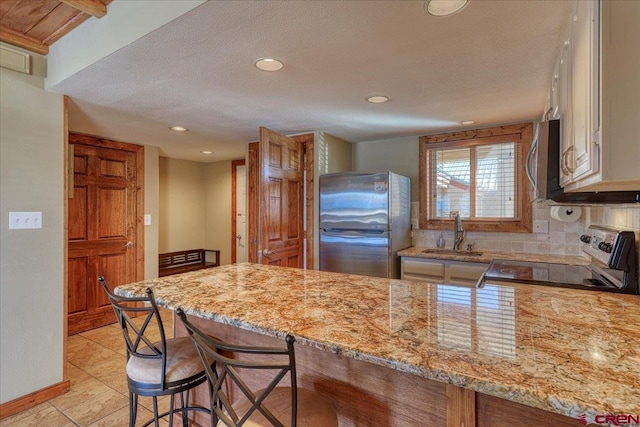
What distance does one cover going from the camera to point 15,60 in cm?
211

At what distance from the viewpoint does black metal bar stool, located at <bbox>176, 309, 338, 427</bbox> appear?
82cm

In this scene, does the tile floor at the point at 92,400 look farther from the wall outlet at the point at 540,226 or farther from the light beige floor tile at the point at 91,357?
the wall outlet at the point at 540,226

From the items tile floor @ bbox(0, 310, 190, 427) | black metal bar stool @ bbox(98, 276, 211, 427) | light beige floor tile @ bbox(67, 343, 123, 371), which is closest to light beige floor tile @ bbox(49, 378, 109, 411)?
tile floor @ bbox(0, 310, 190, 427)

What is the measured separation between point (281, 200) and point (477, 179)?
205 centimetres

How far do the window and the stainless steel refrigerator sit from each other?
401mm

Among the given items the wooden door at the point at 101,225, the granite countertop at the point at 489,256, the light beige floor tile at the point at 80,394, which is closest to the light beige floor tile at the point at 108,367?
the light beige floor tile at the point at 80,394

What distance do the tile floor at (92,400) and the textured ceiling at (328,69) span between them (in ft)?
7.08

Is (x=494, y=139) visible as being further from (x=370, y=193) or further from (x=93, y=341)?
(x=93, y=341)

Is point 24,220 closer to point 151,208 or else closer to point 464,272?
point 151,208

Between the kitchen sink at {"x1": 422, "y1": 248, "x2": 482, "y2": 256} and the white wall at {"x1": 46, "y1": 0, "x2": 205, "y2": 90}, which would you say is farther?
the kitchen sink at {"x1": 422, "y1": 248, "x2": 482, "y2": 256}

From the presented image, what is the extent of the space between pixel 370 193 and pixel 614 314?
2097mm

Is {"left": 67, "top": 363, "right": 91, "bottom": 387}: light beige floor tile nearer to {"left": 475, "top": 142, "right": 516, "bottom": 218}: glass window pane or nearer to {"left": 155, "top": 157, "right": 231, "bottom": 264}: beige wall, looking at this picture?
{"left": 155, "top": 157, "right": 231, "bottom": 264}: beige wall

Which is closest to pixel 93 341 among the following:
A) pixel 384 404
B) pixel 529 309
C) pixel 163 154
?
pixel 163 154

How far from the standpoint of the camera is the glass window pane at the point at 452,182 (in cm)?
341
